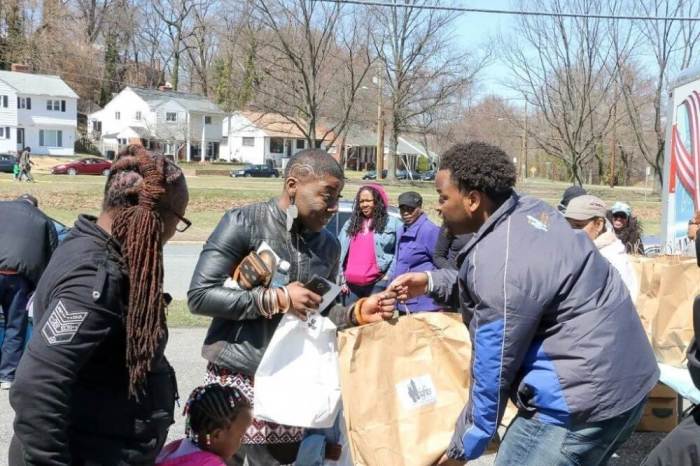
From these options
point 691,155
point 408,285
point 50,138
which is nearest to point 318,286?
point 408,285

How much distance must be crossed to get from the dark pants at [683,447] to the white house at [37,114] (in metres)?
67.0

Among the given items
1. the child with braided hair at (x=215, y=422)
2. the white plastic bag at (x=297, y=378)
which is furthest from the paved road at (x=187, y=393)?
the child with braided hair at (x=215, y=422)

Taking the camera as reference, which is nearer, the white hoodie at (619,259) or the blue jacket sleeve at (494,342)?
the blue jacket sleeve at (494,342)

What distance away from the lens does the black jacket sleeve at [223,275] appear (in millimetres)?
3279

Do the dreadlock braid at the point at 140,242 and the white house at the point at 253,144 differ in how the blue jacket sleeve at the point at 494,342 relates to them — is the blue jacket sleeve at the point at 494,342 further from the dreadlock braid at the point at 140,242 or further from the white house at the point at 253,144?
the white house at the point at 253,144

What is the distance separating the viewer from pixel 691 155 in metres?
6.88

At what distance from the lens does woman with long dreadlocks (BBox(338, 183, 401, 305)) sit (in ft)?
25.2

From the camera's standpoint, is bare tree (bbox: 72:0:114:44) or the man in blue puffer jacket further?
bare tree (bbox: 72:0:114:44)

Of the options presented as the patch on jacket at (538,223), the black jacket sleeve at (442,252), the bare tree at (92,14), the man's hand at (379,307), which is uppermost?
the bare tree at (92,14)

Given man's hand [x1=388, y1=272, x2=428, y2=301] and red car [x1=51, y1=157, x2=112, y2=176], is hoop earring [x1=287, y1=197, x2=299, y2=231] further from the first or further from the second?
red car [x1=51, y1=157, x2=112, y2=176]

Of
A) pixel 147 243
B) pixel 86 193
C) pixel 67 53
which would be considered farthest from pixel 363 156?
pixel 147 243

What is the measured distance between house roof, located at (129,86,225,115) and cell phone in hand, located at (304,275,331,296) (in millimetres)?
71022

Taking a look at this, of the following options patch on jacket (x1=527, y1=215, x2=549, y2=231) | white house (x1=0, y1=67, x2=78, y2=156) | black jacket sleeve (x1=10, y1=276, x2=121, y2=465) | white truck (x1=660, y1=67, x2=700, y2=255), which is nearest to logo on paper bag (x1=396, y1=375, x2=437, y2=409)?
patch on jacket (x1=527, y1=215, x2=549, y2=231)

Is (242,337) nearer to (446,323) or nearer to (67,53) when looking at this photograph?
(446,323)
